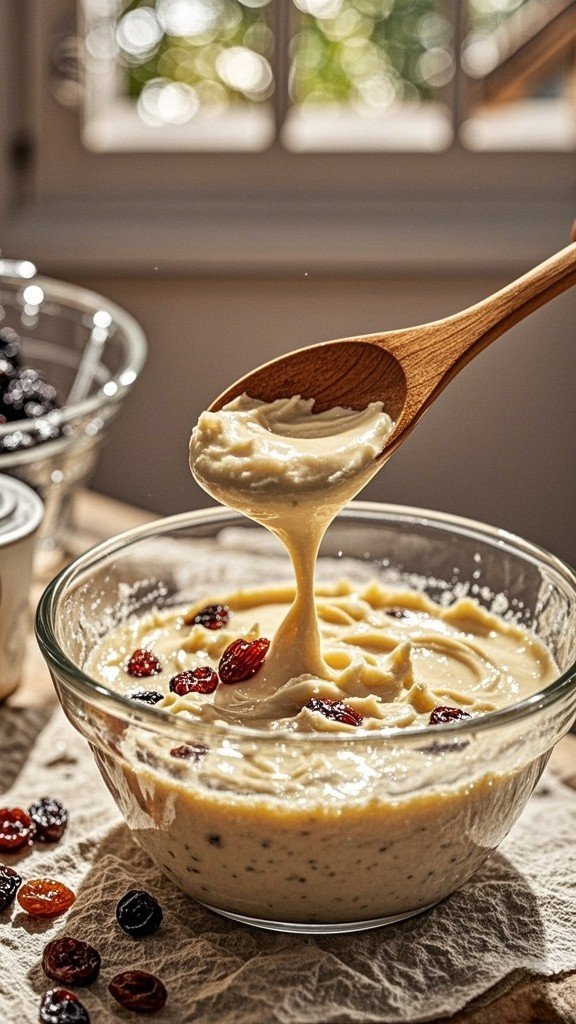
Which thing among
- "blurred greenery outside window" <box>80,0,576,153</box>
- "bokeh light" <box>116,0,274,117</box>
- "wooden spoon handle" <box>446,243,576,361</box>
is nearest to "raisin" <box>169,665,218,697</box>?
"wooden spoon handle" <box>446,243,576,361</box>

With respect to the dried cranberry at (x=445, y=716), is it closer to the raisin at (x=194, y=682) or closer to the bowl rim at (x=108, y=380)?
the raisin at (x=194, y=682)

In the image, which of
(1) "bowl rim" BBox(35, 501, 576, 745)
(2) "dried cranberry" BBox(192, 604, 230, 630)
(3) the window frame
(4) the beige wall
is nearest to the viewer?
(1) "bowl rim" BBox(35, 501, 576, 745)

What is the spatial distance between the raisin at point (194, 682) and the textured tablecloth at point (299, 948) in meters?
0.18

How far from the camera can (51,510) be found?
1.91 metres

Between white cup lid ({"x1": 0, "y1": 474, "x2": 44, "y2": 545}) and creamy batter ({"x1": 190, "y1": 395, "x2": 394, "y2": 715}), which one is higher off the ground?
creamy batter ({"x1": 190, "y1": 395, "x2": 394, "y2": 715})

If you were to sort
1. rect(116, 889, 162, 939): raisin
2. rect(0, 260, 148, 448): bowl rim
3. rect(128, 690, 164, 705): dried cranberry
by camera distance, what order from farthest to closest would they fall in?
rect(0, 260, 148, 448): bowl rim → rect(128, 690, 164, 705): dried cranberry → rect(116, 889, 162, 939): raisin

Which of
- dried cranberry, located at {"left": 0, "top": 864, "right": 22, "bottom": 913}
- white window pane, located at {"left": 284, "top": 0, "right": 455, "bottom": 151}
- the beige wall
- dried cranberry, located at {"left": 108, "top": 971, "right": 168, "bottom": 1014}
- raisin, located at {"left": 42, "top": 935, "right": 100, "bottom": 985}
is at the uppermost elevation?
white window pane, located at {"left": 284, "top": 0, "right": 455, "bottom": 151}

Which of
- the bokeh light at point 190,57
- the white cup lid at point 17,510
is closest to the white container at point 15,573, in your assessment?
the white cup lid at point 17,510

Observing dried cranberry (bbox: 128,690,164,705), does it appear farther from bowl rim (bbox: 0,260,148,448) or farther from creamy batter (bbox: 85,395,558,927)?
bowl rim (bbox: 0,260,148,448)

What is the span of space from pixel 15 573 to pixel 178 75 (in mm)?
2086

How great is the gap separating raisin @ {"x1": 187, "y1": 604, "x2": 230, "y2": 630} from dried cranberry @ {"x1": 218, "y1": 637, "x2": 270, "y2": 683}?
13 cm

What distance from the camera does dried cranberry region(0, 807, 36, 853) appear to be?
1.33m

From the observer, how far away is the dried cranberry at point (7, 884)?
1223 mm

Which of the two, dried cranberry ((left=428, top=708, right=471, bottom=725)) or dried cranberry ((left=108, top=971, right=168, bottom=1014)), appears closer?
dried cranberry ((left=108, top=971, right=168, bottom=1014))
